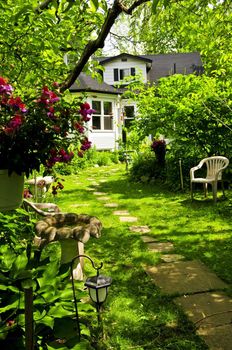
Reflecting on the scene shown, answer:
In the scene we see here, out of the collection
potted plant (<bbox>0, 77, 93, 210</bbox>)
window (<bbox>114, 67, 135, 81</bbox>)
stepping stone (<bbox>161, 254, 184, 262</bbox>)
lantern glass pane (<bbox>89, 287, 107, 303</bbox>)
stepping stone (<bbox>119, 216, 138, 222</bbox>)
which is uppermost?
window (<bbox>114, 67, 135, 81</bbox>)

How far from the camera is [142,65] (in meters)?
24.7

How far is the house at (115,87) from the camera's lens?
69.3 ft

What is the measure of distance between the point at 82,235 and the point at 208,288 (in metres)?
1.46

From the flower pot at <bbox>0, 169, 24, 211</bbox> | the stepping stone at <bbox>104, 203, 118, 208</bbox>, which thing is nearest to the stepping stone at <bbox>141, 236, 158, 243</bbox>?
the stepping stone at <bbox>104, 203, 118, 208</bbox>

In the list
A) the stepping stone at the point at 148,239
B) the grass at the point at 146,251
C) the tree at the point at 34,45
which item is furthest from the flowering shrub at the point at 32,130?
the stepping stone at the point at 148,239

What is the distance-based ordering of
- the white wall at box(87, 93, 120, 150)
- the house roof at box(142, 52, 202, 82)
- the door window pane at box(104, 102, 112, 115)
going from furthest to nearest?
1. the house roof at box(142, 52, 202, 82)
2. the door window pane at box(104, 102, 112, 115)
3. the white wall at box(87, 93, 120, 150)

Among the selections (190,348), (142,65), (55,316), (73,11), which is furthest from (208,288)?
(142,65)

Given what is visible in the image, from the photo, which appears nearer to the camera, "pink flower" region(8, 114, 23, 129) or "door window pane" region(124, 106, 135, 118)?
"pink flower" region(8, 114, 23, 129)

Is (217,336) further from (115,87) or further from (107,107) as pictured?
(115,87)

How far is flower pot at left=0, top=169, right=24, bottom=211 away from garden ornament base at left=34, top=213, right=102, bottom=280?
1.39 metres

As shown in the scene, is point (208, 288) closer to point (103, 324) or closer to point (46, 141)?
point (103, 324)

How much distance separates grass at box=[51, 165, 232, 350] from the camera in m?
2.98

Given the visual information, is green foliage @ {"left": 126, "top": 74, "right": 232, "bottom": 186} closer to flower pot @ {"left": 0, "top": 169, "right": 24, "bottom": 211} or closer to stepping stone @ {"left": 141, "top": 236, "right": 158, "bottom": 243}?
stepping stone @ {"left": 141, "top": 236, "right": 158, "bottom": 243}

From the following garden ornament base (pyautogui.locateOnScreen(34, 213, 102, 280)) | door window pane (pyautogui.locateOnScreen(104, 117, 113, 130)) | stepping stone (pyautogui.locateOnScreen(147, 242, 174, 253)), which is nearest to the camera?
garden ornament base (pyautogui.locateOnScreen(34, 213, 102, 280))
